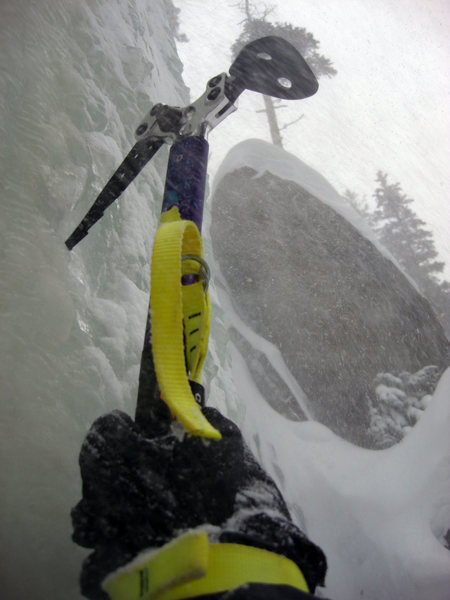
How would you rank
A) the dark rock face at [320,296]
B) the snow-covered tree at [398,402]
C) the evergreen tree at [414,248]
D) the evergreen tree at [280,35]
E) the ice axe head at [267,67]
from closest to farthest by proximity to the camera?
the ice axe head at [267,67] < the snow-covered tree at [398,402] < the dark rock face at [320,296] < the evergreen tree at [280,35] < the evergreen tree at [414,248]

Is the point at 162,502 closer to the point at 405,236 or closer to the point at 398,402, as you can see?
the point at 398,402

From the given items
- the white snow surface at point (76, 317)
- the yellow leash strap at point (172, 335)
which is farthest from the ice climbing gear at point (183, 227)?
the white snow surface at point (76, 317)

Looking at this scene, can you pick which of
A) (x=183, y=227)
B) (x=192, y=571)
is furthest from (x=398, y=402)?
(x=192, y=571)

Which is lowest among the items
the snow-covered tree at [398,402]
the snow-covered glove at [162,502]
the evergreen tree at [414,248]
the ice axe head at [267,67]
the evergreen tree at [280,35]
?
the snow-covered tree at [398,402]

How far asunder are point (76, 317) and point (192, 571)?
1.13m

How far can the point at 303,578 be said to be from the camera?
67cm

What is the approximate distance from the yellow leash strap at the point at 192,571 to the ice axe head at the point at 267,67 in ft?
5.11

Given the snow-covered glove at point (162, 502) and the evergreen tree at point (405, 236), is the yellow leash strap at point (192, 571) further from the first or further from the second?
the evergreen tree at point (405, 236)

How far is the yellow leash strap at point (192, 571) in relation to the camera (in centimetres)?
53

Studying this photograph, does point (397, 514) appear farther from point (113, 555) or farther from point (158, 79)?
point (158, 79)

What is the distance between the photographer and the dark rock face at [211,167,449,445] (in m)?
7.03

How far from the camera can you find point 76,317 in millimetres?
1461

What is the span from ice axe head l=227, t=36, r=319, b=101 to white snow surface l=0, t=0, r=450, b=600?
0.83 m

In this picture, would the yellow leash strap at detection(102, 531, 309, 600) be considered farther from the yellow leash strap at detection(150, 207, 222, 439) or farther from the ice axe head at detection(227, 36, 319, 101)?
the ice axe head at detection(227, 36, 319, 101)
